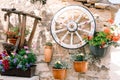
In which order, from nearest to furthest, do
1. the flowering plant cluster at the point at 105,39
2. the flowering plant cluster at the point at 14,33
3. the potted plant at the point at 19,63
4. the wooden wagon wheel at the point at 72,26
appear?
the flowering plant cluster at the point at 105,39 < the potted plant at the point at 19,63 < the wooden wagon wheel at the point at 72,26 < the flowering plant cluster at the point at 14,33

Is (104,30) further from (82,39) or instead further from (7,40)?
(7,40)

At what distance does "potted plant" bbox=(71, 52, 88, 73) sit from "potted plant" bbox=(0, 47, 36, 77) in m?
0.61

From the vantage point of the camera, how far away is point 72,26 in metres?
4.21

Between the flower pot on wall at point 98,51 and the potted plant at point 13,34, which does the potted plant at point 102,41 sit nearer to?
the flower pot on wall at point 98,51

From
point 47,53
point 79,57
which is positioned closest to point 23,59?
point 47,53

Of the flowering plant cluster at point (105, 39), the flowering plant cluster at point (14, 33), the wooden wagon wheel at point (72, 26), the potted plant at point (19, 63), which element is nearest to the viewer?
the flowering plant cluster at point (105, 39)

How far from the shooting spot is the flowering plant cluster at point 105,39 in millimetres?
3994

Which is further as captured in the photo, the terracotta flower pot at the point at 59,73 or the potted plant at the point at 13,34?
the potted plant at the point at 13,34

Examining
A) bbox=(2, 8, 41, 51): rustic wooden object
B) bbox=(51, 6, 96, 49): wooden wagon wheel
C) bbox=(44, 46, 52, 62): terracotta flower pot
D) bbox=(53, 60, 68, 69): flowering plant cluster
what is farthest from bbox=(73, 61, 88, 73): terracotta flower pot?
bbox=(2, 8, 41, 51): rustic wooden object

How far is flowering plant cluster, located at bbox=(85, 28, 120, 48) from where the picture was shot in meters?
3.99

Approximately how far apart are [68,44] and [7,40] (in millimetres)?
935

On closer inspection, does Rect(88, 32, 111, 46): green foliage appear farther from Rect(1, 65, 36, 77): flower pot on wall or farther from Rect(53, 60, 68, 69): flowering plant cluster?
Rect(1, 65, 36, 77): flower pot on wall

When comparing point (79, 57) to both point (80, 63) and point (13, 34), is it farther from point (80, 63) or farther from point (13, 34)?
point (13, 34)

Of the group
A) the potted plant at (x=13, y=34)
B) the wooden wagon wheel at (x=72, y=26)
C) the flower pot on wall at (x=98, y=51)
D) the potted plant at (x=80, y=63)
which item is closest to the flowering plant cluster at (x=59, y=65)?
the potted plant at (x=80, y=63)
